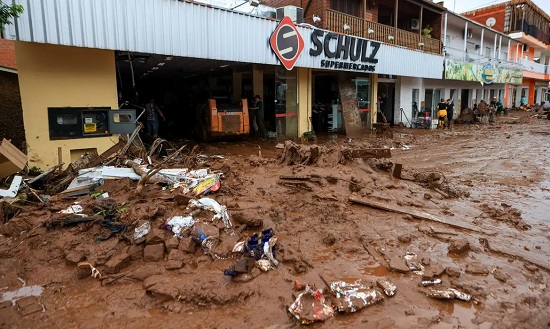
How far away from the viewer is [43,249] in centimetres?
454

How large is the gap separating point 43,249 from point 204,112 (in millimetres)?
9199

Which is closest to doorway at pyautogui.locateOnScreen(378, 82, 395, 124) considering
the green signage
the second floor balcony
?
the green signage

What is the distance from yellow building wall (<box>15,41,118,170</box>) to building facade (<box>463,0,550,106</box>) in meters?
37.4

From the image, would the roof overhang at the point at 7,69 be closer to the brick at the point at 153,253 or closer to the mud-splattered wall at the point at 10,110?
the mud-splattered wall at the point at 10,110

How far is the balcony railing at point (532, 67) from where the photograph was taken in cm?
3622

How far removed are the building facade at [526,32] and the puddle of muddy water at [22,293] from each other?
40.6 m

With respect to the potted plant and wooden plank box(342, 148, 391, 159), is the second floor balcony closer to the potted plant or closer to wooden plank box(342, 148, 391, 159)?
the potted plant

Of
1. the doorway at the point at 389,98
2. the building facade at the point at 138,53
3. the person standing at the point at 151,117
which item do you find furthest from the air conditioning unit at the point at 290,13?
the doorway at the point at 389,98

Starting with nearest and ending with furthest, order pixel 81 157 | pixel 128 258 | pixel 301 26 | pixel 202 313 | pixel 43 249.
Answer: pixel 202 313 → pixel 128 258 → pixel 43 249 → pixel 81 157 → pixel 301 26

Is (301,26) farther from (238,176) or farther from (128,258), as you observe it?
(128,258)

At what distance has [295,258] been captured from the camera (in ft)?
14.1

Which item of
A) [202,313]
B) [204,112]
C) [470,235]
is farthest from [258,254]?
[204,112]

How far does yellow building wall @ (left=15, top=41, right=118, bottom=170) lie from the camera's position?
7.59 metres

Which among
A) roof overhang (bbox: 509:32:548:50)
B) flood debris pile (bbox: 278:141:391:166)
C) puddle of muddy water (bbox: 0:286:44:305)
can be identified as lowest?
puddle of muddy water (bbox: 0:286:44:305)
